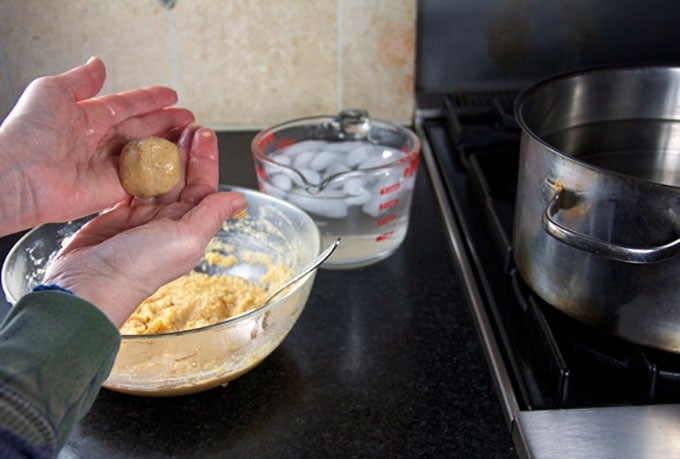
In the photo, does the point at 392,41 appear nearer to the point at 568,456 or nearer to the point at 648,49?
the point at 648,49

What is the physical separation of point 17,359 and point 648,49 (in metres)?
1.16

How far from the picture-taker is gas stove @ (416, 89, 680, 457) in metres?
0.65

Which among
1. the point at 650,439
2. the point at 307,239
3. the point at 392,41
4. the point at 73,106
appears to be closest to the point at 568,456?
the point at 650,439

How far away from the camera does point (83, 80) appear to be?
0.76 m

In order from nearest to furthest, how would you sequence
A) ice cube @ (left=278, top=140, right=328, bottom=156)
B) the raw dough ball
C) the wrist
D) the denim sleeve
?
1. the denim sleeve
2. the wrist
3. the raw dough ball
4. ice cube @ (left=278, top=140, right=328, bottom=156)

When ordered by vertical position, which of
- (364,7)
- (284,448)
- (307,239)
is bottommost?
(284,448)

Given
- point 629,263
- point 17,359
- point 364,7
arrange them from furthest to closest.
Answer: point 364,7 → point 629,263 → point 17,359

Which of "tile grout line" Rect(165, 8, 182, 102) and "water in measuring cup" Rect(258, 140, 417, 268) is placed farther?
"tile grout line" Rect(165, 8, 182, 102)

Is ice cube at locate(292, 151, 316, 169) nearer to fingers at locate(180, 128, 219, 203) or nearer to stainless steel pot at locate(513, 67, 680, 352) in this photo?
fingers at locate(180, 128, 219, 203)

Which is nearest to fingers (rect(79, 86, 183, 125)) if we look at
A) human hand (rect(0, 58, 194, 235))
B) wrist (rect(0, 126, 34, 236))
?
human hand (rect(0, 58, 194, 235))

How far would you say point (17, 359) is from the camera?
49 cm

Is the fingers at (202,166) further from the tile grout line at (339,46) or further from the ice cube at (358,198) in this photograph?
the tile grout line at (339,46)

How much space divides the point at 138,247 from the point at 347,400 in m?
0.27

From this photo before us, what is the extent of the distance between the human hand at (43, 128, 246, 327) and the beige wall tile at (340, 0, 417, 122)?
53cm
